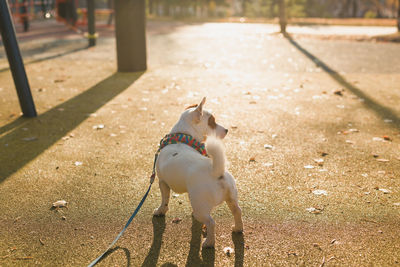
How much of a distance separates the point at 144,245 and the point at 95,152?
2147 millimetres

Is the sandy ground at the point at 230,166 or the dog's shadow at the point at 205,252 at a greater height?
the dog's shadow at the point at 205,252

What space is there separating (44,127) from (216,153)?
407cm

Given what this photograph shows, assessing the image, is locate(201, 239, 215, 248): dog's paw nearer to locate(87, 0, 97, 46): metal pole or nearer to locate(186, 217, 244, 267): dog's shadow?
locate(186, 217, 244, 267): dog's shadow

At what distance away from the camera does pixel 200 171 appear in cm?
266

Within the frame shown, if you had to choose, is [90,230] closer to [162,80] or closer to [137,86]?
[137,86]

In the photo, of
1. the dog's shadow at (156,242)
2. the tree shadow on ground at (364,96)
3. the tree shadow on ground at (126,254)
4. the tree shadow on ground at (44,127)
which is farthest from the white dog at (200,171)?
the tree shadow on ground at (364,96)

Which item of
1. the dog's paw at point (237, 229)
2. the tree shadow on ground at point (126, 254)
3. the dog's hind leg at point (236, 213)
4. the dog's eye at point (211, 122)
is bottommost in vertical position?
the tree shadow on ground at point (126, 254)

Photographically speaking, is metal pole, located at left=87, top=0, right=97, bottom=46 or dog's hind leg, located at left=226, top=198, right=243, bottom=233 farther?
metal pole, located at left=87, top=0, right=97, bottom=46

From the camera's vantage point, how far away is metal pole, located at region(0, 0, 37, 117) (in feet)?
18.2

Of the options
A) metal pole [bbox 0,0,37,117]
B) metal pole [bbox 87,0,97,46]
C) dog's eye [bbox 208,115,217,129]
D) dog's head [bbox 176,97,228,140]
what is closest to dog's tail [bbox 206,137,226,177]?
dog's head [bbox 176,97,228,140]

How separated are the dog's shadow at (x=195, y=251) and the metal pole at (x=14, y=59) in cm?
391

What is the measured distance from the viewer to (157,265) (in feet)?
8.91

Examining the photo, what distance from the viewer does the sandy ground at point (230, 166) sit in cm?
293

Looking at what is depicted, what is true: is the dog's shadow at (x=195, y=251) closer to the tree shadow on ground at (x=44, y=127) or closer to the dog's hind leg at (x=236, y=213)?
the dog's hind leg at (x=236, y=213)
